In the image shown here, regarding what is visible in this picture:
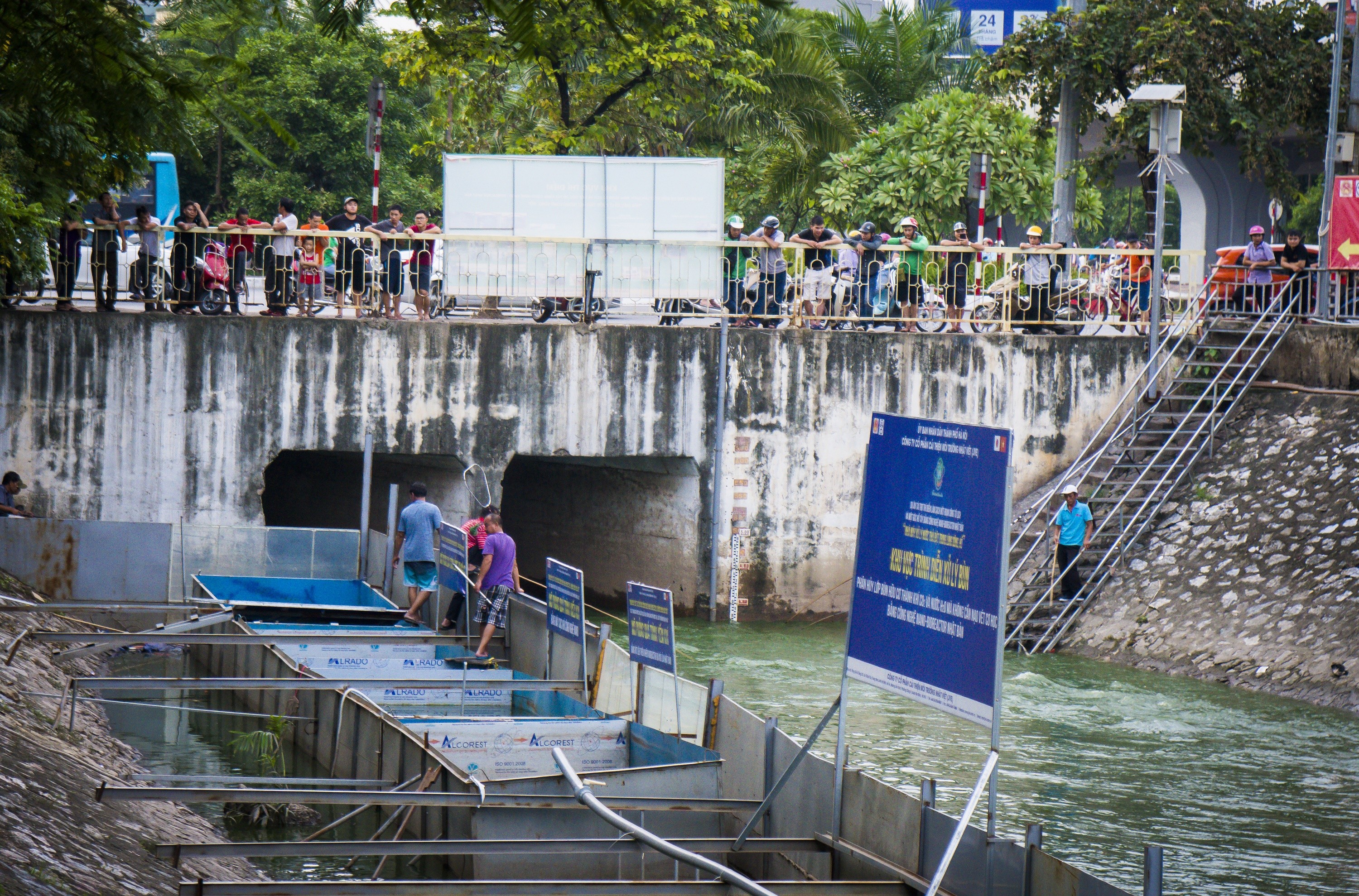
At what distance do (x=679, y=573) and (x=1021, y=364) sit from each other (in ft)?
17.0

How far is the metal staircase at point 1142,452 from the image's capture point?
1767 cm

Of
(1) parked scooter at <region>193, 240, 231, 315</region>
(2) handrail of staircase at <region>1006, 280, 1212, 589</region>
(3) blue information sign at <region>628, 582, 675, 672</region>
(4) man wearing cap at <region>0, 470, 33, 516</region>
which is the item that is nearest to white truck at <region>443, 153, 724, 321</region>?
(1) parked scooter at <region>193, 240, 231, 315</region>

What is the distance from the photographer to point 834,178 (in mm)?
30750

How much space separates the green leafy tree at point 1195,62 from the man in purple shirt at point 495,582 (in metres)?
13.5

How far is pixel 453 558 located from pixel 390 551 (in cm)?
281

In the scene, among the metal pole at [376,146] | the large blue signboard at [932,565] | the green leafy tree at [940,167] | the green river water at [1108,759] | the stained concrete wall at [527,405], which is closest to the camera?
the large blue signboard at [932,565]

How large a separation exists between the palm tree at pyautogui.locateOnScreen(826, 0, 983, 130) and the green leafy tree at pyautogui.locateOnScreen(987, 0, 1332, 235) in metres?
8.58

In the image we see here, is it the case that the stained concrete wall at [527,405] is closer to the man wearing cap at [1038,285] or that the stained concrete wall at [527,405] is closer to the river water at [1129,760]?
the man wearing cap at [1038,285]

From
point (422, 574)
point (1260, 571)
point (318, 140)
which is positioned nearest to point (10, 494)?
point (422, 574)

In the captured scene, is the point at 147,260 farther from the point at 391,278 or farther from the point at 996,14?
the point at 996,14

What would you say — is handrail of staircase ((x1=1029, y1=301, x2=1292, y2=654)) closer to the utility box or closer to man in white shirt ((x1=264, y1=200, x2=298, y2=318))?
the utility box

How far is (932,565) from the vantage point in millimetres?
7480

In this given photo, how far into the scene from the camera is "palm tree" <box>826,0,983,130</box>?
108ft

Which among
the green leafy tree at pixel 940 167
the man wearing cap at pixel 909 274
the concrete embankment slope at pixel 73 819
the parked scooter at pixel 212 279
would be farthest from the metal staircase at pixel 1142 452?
the parked scooter at pixel 212 279
